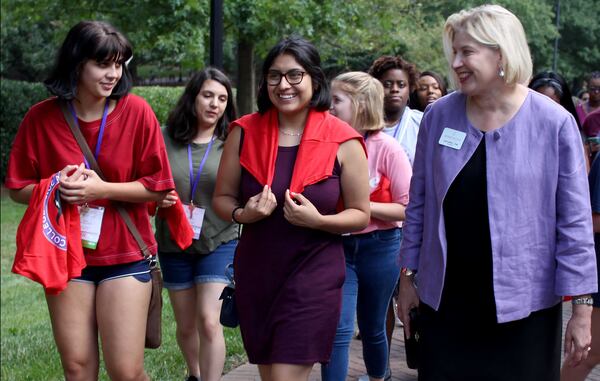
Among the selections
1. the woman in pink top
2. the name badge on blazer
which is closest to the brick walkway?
the woman in pink top

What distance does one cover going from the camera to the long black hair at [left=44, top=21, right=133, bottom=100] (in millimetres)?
3918

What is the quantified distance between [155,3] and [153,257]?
427 inches

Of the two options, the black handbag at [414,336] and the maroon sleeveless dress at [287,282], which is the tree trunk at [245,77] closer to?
the maroon sleeveless dress at [287,282]

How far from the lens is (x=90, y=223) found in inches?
155

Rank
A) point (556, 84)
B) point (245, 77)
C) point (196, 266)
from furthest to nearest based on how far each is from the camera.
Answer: point (245, 77)
point (556, 84)
point (196, 266)

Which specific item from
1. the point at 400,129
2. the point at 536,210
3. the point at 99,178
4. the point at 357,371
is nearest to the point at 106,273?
the point at 99,178

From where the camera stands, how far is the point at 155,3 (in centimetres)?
1427

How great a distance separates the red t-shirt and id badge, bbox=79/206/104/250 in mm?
32

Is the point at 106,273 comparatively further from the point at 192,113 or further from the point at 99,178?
the point at 192,113

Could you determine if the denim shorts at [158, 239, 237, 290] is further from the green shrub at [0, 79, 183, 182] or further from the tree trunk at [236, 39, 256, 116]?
the green shrub at [0, 79, 183, 182]

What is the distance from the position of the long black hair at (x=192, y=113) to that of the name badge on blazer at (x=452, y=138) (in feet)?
7.83

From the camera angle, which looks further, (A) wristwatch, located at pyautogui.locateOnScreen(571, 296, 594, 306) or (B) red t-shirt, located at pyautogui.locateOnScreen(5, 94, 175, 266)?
(B) red t-shirt, located at pyautogui.locateOnScreen(5, 94, 175, 266)

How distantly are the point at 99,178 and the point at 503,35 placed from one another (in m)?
1.91

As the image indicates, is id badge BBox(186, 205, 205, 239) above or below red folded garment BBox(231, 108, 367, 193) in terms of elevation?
below
